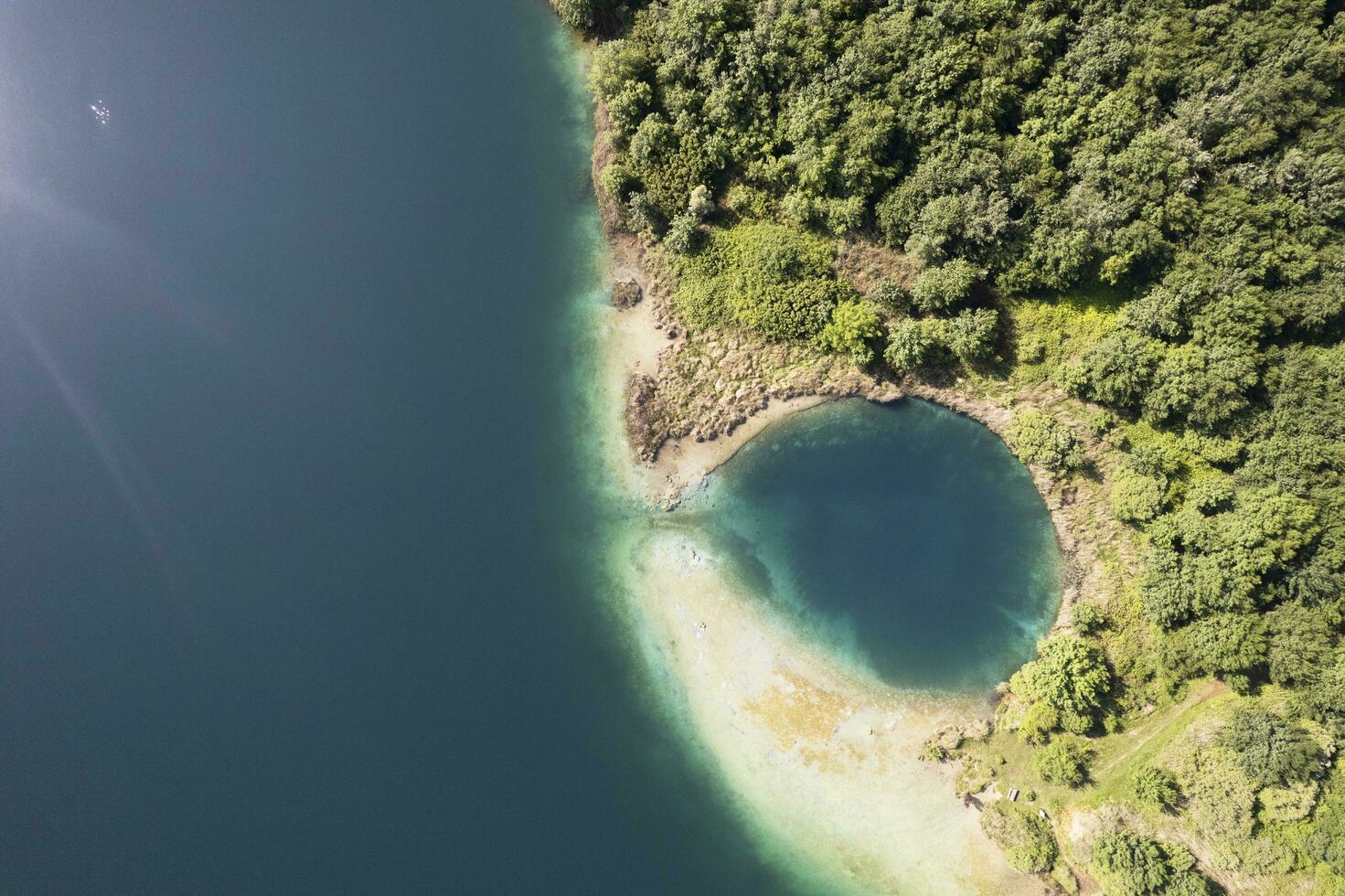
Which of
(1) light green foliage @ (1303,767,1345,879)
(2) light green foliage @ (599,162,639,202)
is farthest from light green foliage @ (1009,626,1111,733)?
(2) light green foliage @ (599,162,639,202)

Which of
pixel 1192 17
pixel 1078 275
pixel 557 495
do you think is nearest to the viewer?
pixel 1192 17

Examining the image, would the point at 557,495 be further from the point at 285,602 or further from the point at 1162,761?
the point at 1162,761

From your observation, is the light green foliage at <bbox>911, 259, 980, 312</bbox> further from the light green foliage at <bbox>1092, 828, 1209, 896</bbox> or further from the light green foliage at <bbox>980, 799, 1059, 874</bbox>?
the light green foliage at <bbox>1092, 828, 1209, 896</bbox>

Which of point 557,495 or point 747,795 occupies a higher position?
point 557,495

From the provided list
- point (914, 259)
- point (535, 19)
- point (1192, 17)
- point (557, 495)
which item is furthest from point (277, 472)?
point (1192, 17)

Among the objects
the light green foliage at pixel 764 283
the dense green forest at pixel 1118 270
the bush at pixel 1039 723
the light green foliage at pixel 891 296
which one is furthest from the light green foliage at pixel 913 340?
the bush at pixel 1039 723

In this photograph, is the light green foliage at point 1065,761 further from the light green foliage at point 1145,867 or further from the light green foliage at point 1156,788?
the light green foliage at point 1145,867
